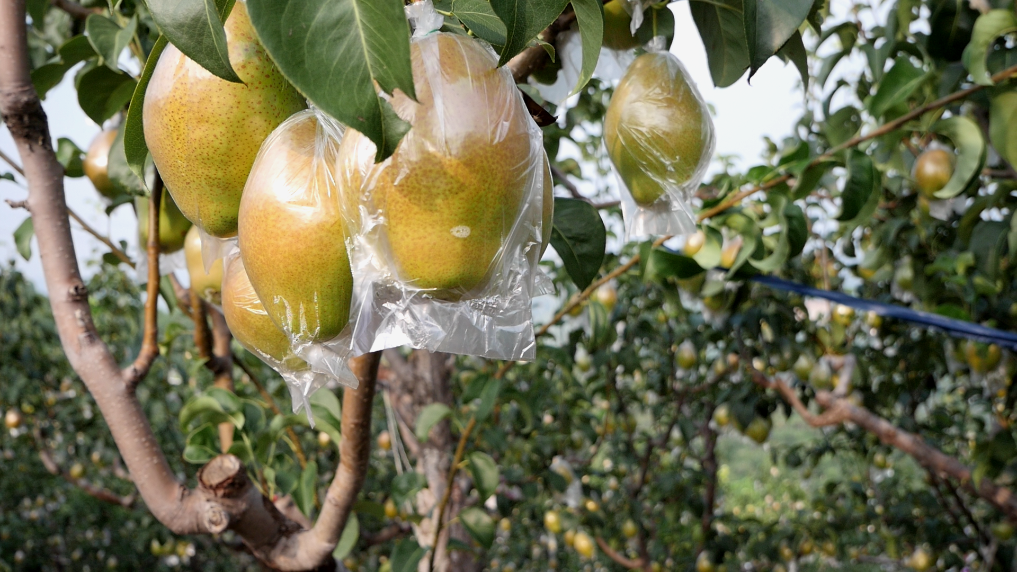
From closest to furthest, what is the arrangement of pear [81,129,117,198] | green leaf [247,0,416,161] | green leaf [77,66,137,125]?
green leaf [247,0,416,161] → green leaf [77,66,137,125] → pear [81,129,117,198]

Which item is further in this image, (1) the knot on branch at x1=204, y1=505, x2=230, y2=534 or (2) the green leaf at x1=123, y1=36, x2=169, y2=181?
(1) the knot on branch at x1=204, y1=505, x2=230, y2=534

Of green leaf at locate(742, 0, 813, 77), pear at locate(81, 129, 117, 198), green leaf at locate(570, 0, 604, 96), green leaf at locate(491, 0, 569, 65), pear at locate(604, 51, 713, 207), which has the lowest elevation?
pear at locate(81, 129, 117, 198)

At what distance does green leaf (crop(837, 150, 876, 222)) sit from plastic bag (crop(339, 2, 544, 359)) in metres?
0.63

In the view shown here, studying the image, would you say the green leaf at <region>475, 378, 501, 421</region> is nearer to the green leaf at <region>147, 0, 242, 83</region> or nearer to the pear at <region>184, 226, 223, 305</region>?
the pear at <region>184, 226, 223, 305</region>

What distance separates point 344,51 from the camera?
0.23 meters

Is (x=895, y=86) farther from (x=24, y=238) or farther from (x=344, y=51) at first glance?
(x=24, y=238)

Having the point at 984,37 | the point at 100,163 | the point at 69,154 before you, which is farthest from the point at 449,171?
the point at 984,37

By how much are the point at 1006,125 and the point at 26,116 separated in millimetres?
1060

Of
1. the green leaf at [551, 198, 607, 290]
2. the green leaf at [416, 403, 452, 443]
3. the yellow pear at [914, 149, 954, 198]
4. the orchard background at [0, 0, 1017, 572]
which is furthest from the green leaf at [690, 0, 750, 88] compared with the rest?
the yellow pear at [914, 149, 954, 198]

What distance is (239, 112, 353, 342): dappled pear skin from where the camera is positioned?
298mm

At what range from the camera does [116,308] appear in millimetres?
2512

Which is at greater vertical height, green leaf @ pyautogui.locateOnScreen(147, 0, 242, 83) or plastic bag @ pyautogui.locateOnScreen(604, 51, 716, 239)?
green leaf @ pyautogui.locateOnScreen(147, 0, 242, 83)

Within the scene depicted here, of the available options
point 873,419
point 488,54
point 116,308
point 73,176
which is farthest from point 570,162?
point 116,308

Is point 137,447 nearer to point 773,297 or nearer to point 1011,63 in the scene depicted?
point 1011,63
